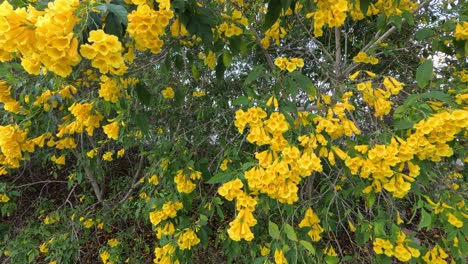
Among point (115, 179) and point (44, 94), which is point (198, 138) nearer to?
point (44, 94)

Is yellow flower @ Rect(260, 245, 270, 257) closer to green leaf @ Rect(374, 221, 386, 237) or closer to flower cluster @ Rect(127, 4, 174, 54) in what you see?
green leaf @ Rect(374, 221, 386, 237)

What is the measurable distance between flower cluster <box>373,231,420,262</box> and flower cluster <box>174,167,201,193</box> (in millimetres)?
992

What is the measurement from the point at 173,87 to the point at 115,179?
2.23m

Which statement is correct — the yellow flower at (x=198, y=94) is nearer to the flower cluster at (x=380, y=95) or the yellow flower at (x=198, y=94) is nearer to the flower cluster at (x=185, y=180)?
the flower cluster at (x=185, y=180)

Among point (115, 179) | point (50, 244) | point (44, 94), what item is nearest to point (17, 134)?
point (44, 94)

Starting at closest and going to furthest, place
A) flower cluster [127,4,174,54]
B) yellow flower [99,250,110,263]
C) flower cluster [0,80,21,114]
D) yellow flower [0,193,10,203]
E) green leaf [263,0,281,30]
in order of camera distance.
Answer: flower cluster [127,4,174,54] → green leaf [263,0,281,30] → flower cluster [0,80,21,114] → yellow flower [99,250,110,263] → yellow flower [0,193,10,203]

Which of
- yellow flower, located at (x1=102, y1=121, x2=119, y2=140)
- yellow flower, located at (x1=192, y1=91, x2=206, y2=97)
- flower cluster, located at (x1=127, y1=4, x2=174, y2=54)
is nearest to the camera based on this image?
flower cluster, located at (x1=127, y1=4, x2=174, y2=54)

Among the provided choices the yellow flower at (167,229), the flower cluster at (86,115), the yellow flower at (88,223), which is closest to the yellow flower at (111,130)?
the flower cluster at (86,115)

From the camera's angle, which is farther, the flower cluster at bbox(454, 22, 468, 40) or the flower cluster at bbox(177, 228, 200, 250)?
the flower cluster at bbox(177, 228, 200, 250)

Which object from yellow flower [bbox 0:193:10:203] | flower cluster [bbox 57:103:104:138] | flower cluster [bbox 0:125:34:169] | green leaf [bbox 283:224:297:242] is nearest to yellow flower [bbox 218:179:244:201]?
green leaf [bbox 283:224:297:242]

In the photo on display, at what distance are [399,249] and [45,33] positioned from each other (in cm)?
157

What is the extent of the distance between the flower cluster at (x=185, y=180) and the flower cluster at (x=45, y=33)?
1.11m

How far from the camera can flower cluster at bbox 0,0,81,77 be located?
79cm

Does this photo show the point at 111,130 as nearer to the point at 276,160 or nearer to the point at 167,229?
the point at 167,229
